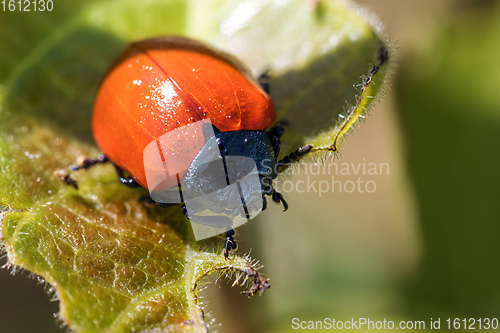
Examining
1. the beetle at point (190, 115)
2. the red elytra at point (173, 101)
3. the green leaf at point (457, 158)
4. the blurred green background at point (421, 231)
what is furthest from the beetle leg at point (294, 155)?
the green leaf at point (457, 158)

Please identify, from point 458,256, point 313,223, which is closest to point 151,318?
point 458,256

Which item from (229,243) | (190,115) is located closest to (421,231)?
(229,243)

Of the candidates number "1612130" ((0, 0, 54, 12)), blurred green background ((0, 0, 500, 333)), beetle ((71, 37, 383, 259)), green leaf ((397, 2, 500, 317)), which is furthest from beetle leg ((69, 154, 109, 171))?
green leaf ((397, 2, 500, 317))

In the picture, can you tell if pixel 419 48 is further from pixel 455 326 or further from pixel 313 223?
pixel 455 326

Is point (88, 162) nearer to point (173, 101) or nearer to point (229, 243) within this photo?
point (173, 101)

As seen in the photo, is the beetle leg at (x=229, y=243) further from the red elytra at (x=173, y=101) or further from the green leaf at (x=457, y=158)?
the green leaf at (x=457, y=158)

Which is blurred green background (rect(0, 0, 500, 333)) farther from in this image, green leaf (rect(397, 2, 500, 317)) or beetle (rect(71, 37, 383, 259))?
beetle (rect(71, 37, 383, 259))

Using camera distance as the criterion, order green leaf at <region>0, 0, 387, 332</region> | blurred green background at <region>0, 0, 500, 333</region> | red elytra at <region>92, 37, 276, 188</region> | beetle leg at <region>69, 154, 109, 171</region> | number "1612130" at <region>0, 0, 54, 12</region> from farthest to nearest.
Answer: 1. blurred green background at <region>0, 0, 500, 333</region>
2. number "1612130" at <region>0, 0, 54, 12</region>
3. beetle leg at <region>69, 154, 109, 171</region>
4. red elytra at <region>92, 37, 276, 188</region>
5. green leaf at <region>0, 0, 387, 332</region>
